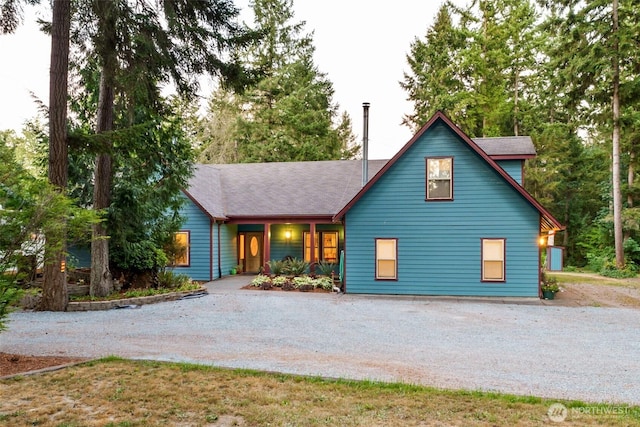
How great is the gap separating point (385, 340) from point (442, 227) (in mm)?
6825

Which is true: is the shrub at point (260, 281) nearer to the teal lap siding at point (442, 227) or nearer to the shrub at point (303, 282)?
the shrub at point (303, 282)

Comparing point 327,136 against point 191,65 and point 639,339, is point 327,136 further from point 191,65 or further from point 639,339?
point 639,339

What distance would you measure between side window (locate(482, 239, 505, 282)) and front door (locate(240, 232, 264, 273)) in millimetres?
11012

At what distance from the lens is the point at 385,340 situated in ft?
26.7

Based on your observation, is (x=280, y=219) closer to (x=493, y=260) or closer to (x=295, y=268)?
(x=295, y=268)

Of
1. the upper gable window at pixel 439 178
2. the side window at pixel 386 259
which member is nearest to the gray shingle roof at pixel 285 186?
the upper gable window at pixel 439 178

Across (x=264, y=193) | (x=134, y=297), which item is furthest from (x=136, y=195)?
(x=264, y=193)

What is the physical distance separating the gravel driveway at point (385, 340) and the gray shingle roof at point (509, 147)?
642cm

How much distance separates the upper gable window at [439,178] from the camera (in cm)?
1400

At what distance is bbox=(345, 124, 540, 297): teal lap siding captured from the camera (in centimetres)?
1351

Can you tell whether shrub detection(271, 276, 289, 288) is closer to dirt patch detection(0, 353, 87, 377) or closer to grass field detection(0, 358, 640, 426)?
dirt patch detection(0, 353, 87, 377)

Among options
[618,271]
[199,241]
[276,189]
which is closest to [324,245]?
[276,189]

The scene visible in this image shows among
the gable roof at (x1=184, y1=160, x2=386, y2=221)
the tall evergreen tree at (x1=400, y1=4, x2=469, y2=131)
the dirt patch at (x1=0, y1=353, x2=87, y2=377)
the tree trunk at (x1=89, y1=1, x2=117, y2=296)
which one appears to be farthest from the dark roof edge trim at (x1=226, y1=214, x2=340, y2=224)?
the tall evergreen tree at (x1=400, y1=4, x2=469, y2=131)

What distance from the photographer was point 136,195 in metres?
12.9
